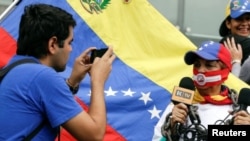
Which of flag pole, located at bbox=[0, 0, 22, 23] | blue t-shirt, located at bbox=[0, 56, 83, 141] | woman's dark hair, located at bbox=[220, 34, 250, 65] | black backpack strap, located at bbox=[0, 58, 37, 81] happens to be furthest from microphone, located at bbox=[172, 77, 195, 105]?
flag pole, located at bbox=[0, 0, 22, 23]

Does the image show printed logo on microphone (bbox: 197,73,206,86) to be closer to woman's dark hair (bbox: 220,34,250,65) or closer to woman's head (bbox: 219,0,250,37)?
woman's dark hair (bbox: 220,34,250,65)

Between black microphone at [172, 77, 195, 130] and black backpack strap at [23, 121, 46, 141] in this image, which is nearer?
black backpack strap at [23, 121, 46, 141]

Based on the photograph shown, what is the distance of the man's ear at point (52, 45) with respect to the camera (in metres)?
2.29

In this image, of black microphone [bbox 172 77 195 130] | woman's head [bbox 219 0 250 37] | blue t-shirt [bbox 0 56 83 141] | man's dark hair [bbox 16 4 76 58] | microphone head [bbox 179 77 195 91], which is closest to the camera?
blue t-shirt [bbox 0 56 83 141]

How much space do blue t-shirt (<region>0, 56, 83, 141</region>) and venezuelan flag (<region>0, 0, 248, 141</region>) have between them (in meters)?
1.42

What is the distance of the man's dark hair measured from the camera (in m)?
2.28

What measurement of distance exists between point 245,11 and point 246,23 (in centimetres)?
9

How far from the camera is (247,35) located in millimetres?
3799

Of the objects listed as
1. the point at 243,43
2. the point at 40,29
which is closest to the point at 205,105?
the point at 243,43

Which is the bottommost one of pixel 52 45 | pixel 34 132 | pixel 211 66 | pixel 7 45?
pixel 211 66

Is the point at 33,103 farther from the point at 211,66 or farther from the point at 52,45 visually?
the point at 211,66

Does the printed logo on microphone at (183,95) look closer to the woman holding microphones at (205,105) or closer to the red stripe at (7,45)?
the woman holding microphones at (205,105)

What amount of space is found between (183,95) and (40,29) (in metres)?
0.84

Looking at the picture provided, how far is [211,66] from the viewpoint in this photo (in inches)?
117
